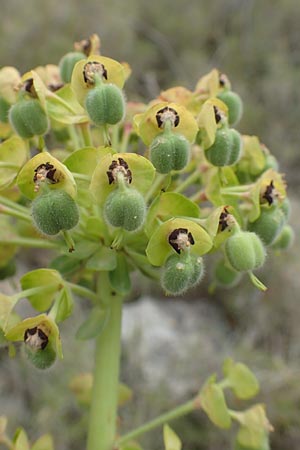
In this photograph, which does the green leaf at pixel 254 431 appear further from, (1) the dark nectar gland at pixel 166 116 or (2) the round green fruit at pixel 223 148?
(1) the dark nectar gland at pixel 166 116

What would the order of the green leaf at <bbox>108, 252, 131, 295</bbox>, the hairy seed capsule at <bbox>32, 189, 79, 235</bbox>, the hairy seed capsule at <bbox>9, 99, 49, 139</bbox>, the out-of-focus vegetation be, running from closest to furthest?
1. the hairy seed capsule at <bbox>32, 189, 79, 235</bbox>
2. the hairy seed capsule at <bbox>9, 99, 49, 139</bbox>
3. the green leaf at <bbox>108, 252, 131, 295</bbox>
4. the out-of-focus vegetation

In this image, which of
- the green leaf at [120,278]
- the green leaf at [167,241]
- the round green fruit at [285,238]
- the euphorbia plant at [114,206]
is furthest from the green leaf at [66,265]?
the round green fruit at [285,238]

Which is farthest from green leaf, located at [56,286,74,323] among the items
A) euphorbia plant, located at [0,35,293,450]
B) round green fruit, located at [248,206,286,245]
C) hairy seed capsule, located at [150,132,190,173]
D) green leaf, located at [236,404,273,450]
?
green leaf, located at [236,404,273,450]

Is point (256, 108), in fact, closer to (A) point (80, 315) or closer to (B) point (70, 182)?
(A) point (80, 315)

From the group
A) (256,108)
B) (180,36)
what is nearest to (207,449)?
(256,108)

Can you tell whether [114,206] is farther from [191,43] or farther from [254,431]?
[191,43]

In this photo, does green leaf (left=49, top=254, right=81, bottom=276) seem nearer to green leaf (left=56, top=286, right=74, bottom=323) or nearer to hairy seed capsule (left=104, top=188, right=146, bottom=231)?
green leaf (left=56, top=286, right=74, bottom=323)
